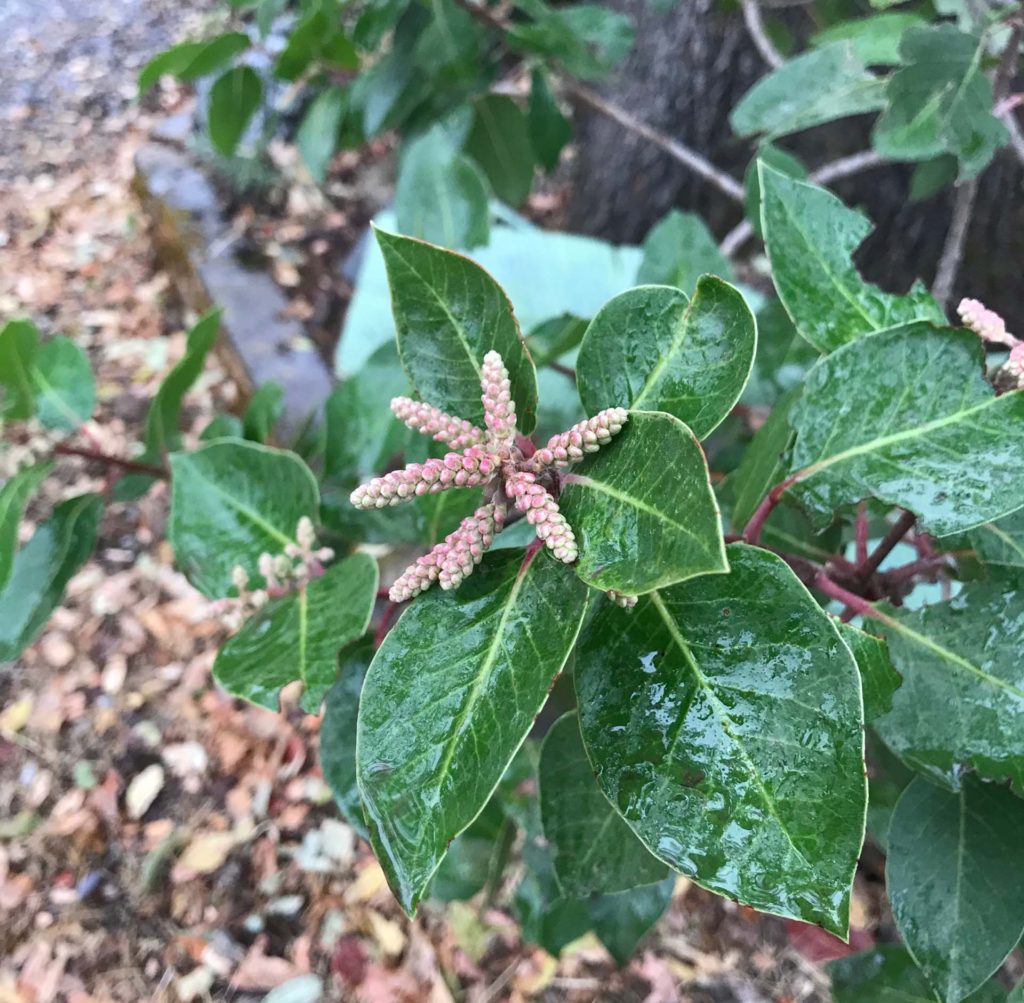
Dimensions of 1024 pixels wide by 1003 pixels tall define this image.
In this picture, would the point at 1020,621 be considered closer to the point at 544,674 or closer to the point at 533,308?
the point at 544,674

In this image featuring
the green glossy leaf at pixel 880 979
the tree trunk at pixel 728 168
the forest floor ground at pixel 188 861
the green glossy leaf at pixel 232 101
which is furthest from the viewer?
the tree trunk at pixel 728 168

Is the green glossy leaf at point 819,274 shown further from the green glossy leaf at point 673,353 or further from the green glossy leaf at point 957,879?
the green glossy leaf at point 957,879

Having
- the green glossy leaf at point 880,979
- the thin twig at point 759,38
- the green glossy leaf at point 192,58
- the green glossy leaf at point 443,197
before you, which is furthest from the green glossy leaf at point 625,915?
the thin twig at point 759,38

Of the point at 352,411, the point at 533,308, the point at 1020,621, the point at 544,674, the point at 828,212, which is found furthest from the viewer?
the point at 533,308

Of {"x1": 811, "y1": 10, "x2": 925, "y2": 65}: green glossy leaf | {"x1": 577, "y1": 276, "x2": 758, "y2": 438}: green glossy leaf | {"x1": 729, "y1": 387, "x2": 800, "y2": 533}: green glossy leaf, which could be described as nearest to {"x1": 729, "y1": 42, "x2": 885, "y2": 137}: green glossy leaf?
{"x1": 811, "y1": 10, "x2": 925, "y2": 65}: green glossy leaf

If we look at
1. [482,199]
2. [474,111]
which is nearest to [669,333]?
[482,199]

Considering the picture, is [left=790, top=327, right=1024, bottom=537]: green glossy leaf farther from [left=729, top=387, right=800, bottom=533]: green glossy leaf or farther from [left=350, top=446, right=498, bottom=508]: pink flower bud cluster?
[left=350, top=446, right=498, bottom=508]: pink flower bud cluster
